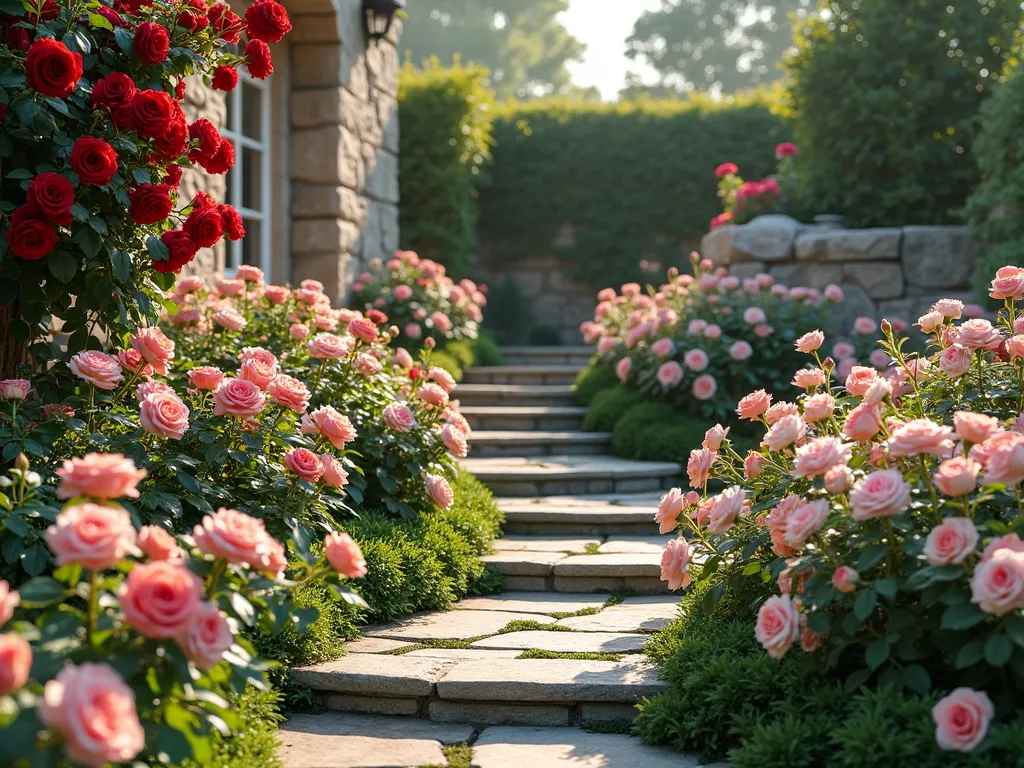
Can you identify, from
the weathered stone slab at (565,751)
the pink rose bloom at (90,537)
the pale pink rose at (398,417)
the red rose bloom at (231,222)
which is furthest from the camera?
the pale pink rose at (398,417)

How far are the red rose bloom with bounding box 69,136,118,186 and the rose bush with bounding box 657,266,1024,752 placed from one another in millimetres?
1904

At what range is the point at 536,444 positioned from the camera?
6148 millimetres

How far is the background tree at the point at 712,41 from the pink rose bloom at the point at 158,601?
26698 millimetres

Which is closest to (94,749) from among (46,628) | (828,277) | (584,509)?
(46,628)

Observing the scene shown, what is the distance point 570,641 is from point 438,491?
0.84 metres

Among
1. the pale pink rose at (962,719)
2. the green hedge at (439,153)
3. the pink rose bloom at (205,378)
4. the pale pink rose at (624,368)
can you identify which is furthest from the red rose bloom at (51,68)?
the green hedge at (439,153)

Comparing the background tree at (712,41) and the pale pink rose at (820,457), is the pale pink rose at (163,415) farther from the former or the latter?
the background tree at (712,41)

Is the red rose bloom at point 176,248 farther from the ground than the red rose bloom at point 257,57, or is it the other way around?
the red rose bloom at point 257,57

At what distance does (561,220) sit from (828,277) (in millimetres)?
4064

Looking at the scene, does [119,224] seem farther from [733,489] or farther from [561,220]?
[561,220]

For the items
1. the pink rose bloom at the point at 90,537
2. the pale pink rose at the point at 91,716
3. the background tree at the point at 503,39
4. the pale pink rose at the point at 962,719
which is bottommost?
the pale pink rose at the point at 962,719

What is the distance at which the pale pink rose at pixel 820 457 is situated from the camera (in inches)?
95.7

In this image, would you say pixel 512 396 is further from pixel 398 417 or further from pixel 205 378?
pixel 205 378

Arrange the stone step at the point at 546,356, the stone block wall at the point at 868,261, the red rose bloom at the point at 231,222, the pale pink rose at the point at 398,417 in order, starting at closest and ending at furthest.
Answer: the red rose bloom at the point at 231,222 < the pale pink rose at the point at 398,417 < the stone block wall at the point at 868,261 < the stone step at the point at 546,356
